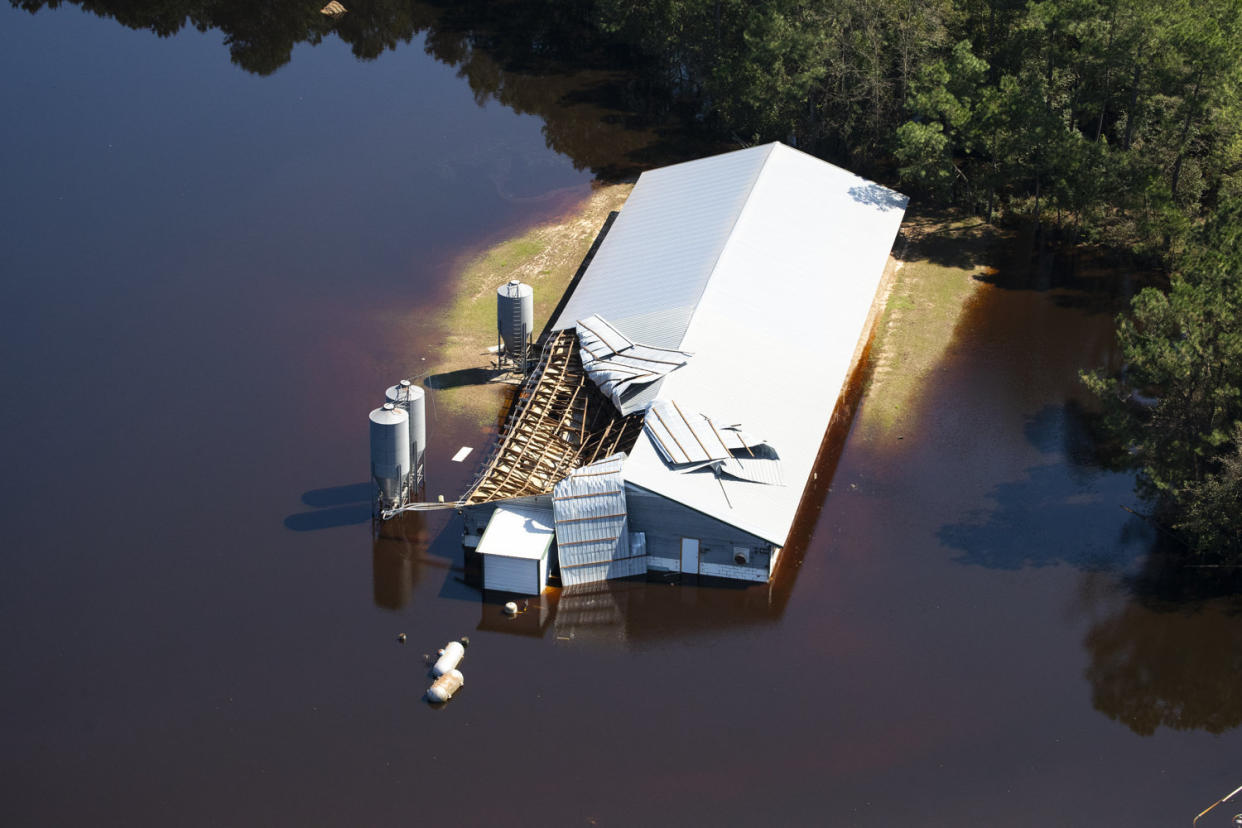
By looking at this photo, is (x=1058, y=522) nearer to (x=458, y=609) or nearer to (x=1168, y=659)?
(x=1168, y=659)

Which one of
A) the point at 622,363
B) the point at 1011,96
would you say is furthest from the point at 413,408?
the point at 1011,96

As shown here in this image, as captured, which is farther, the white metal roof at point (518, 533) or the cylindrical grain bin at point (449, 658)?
the white metal roof at point (518, 533)

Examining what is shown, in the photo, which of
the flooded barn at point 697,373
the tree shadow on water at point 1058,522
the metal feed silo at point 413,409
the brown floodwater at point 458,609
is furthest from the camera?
the tree shadow on water at point 1058,522

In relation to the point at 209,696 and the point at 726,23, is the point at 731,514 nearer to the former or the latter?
the point at 209,696

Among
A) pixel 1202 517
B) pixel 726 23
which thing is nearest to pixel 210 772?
pixel 1202 517

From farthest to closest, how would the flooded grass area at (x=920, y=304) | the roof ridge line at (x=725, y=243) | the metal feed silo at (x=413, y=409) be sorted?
the flooded grass area at (x=920, y=304) < the roof ridge line at (x=725, y=243) < the metal feed silo at (x=413, y=409)

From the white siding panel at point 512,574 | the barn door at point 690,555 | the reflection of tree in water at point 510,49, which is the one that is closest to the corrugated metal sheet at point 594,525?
the white siding panel at point 512,574

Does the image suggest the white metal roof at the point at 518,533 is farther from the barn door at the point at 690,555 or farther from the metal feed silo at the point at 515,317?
the metal feed silo at the point at 515,317

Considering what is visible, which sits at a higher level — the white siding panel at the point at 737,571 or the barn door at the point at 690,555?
the barn door at the point at 690,555
